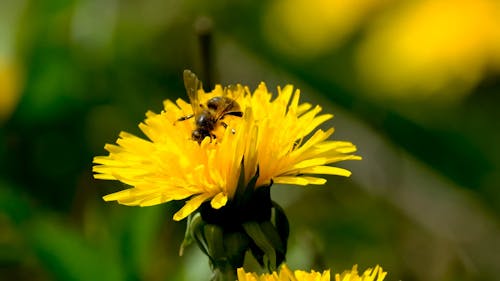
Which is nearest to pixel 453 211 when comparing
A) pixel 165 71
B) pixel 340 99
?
pixel 340 99

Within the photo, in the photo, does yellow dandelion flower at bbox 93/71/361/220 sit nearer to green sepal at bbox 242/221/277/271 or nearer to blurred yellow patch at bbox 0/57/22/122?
green sepal at bbox 242/221/277/271

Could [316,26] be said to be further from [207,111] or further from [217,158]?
[217,158]

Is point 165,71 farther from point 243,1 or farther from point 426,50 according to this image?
point 426,50

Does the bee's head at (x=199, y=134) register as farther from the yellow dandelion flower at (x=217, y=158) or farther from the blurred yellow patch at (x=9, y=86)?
the blurred yellow patch at (x=9, y=86)

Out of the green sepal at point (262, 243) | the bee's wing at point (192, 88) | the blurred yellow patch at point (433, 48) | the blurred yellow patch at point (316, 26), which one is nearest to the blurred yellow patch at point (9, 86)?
the blurred yellow patch at point (316, 26)

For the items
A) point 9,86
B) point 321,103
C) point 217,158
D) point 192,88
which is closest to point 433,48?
point 321,103

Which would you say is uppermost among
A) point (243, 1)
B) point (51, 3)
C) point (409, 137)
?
point (243, 1)

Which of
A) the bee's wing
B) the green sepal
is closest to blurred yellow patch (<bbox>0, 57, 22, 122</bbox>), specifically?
the bee's wing
